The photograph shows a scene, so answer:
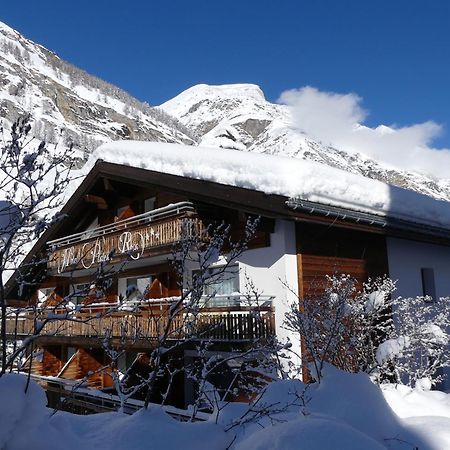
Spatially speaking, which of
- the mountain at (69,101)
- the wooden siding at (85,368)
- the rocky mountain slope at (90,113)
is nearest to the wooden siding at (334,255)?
the wooden siding at (85,368)

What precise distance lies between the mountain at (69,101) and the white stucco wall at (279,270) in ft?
211

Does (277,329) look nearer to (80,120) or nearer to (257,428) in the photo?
(257,428)

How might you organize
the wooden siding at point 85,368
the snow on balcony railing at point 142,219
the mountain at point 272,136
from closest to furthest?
1. the snow on balcony railing at point 142,219
2. the wooden siding at point 85,368
3. the mountain at point 272,136

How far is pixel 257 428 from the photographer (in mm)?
3742

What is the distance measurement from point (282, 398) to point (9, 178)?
2.98m

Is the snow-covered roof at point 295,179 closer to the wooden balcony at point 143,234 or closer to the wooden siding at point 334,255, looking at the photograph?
the wooden siding at point 334,255

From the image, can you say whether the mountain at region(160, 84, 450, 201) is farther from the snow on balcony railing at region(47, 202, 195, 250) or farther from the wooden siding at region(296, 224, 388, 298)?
the wooden siding at region(296, 224, 388, 298)

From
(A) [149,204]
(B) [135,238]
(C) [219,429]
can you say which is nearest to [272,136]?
(A) [149,204]

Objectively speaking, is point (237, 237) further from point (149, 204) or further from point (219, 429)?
point (219, 429)

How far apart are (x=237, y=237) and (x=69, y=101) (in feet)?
305

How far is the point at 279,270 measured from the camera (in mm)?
10266

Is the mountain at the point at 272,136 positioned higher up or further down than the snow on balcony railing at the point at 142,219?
higher up

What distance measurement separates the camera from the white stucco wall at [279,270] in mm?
10055

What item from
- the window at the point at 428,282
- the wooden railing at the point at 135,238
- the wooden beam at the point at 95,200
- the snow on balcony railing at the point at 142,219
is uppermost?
the wooden beam at the point at 95,200
